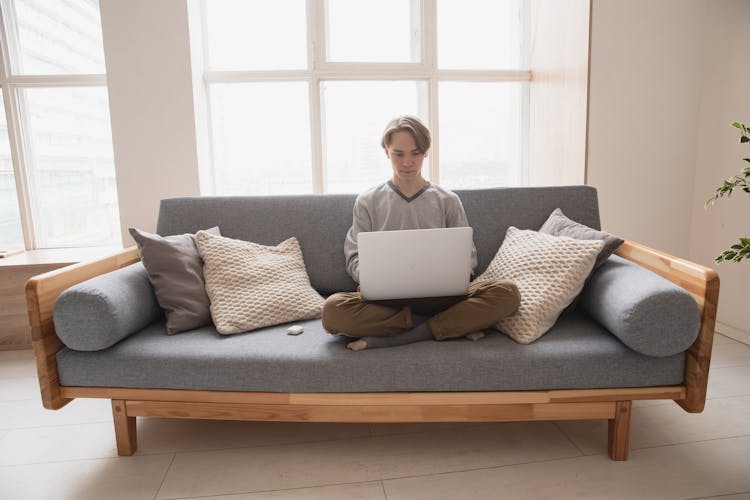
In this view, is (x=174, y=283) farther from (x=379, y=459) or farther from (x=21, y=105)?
(x=21, y=105)

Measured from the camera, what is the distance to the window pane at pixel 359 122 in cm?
299

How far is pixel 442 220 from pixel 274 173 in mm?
1511

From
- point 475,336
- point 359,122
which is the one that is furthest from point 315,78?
point 475,336

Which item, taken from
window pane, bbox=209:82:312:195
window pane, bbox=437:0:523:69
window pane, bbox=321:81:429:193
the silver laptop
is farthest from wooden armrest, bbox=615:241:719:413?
window pane, bbox=209:82:312:195

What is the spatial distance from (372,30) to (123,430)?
248cm

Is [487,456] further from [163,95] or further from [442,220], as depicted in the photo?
[163,95]

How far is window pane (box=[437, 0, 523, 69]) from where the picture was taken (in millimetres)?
3000

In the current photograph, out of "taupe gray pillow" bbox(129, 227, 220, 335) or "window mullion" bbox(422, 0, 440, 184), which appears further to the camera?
"window mullion" bbox(422, 0, 440, 184)

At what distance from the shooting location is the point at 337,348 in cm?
148

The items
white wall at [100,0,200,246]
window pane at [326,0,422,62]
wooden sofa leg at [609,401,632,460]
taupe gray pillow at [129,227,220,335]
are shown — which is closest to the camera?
wooden sofa leg at [609,401,632,460]

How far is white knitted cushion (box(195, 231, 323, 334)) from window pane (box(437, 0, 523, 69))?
184cm

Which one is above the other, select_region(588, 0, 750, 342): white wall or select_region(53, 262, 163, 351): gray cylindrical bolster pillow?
select_region(588, 0, 750, 342): white wall

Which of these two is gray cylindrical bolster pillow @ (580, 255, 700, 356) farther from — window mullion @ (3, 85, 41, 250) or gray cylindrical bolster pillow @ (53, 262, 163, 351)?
window mullion @ (3, 85, 41, 250)

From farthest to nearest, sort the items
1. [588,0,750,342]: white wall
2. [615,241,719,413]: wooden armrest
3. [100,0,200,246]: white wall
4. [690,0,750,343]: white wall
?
[100,0,200,246]: white wall
[588,0,750,342]: white wall
[690,0,750,343]: white wall
[615,241,719,413]: wooden armrest
